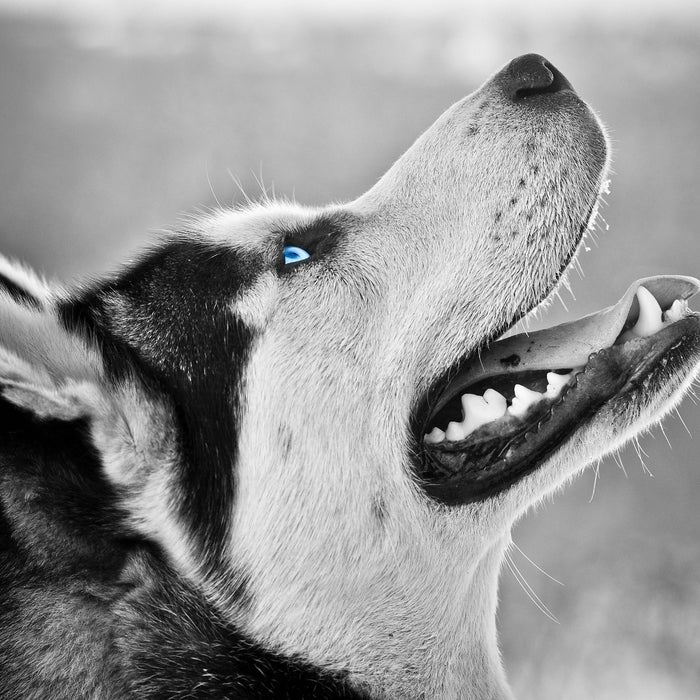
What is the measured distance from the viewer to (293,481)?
2250 millimetres

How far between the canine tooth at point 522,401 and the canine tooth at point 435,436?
0.21m

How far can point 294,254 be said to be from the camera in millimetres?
2467

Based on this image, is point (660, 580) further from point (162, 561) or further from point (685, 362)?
point (162, 561)

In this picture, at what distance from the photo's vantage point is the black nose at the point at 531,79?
2535 millimetres

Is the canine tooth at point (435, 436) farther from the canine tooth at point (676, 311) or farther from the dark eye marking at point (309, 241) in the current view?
the canine tooth at point (676, 311)

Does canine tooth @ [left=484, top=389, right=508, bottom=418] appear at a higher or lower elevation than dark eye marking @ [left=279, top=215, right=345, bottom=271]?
lower

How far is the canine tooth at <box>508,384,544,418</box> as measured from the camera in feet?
7.57

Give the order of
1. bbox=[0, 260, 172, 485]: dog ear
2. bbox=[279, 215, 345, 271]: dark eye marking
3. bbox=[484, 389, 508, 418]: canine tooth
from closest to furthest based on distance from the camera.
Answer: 1. bbox=[0, 260, 172, 485]: dog ear
2. bbox=[484, 389, 508, 418]: canine tooth
3. bbox=[279, 215, 345, 271]: dark eye marking

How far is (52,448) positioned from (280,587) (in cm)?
69

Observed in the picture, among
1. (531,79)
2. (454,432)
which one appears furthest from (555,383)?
(531,79)

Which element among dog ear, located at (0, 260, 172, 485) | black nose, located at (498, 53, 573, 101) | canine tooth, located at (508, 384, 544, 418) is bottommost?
canine tooth, located at (508, 384, 544, 418)

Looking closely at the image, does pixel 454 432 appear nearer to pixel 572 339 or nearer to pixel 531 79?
pixel 572 339

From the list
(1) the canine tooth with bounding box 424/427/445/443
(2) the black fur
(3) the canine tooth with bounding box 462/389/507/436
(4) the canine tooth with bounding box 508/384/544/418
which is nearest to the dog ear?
(2) the black fur

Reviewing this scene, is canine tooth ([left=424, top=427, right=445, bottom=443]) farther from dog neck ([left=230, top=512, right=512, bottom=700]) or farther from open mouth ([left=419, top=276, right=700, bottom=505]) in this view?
dog neck ([left=230, top=512, right=512, bottom=700])
